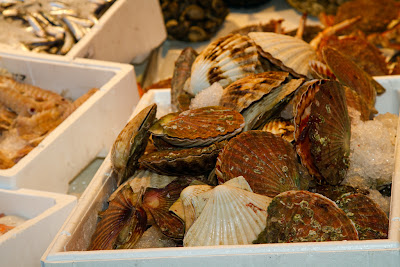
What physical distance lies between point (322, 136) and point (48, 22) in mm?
2326

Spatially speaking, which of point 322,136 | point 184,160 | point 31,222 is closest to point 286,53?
point 322,136

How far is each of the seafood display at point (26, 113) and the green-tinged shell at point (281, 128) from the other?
1.15 m

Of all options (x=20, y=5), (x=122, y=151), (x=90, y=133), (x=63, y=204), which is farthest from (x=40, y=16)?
(x=122, y=151)

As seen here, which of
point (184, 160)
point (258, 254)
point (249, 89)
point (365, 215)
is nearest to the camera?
point (258, 254)

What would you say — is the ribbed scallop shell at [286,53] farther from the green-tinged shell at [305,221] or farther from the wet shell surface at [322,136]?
the green-tinged shell at [305,221]

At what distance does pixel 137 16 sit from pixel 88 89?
90 cm

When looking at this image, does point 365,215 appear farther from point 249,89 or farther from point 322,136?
point 249,89

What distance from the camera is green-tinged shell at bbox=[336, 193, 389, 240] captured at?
37.9 inches

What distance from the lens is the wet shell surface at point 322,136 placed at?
1.09m

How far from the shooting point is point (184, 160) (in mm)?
1102

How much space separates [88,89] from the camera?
2359 mm

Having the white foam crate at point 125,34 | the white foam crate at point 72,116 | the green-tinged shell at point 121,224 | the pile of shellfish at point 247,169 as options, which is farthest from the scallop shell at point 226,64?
the white foam crate at point 125,34

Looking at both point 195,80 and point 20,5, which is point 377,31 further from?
point 20,5

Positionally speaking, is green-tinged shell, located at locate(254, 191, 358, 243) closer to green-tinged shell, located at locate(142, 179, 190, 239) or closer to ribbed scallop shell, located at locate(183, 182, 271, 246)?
ribbed scallop shell, located at locate(183, 182, 271, 246)
